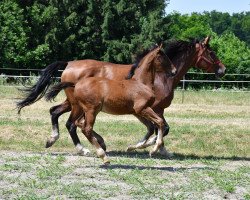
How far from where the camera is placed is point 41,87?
38.7ft

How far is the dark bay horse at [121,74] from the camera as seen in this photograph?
1126cm

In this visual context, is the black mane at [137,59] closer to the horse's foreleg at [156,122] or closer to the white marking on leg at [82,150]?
the horse's foreleg at [156,122]

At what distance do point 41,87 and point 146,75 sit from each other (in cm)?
251

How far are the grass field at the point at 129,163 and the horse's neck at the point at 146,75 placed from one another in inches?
54.4

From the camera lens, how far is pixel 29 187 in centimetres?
730

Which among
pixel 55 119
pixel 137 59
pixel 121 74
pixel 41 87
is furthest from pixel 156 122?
pixel 41 87

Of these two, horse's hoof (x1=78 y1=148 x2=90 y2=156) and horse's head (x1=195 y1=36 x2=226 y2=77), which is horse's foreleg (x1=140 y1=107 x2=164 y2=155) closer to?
horse's hoof (x1=78 y1=148 x2=90 y2=156)

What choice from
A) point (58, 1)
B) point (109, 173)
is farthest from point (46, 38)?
point (109, 173)

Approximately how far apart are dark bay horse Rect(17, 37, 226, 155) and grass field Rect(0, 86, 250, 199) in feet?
2.21

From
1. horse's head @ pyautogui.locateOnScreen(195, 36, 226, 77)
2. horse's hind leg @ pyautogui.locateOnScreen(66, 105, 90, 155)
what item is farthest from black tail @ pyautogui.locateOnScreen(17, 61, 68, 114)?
horse's head @ pyautogui.locateOnScreen(195, 36, 226, 77)

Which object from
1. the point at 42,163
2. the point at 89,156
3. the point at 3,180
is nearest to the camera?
the point at 3,180

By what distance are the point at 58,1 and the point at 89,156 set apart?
119ft

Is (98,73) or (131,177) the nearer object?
(131,177)

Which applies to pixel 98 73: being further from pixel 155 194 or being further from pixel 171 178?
pixel 155 194
